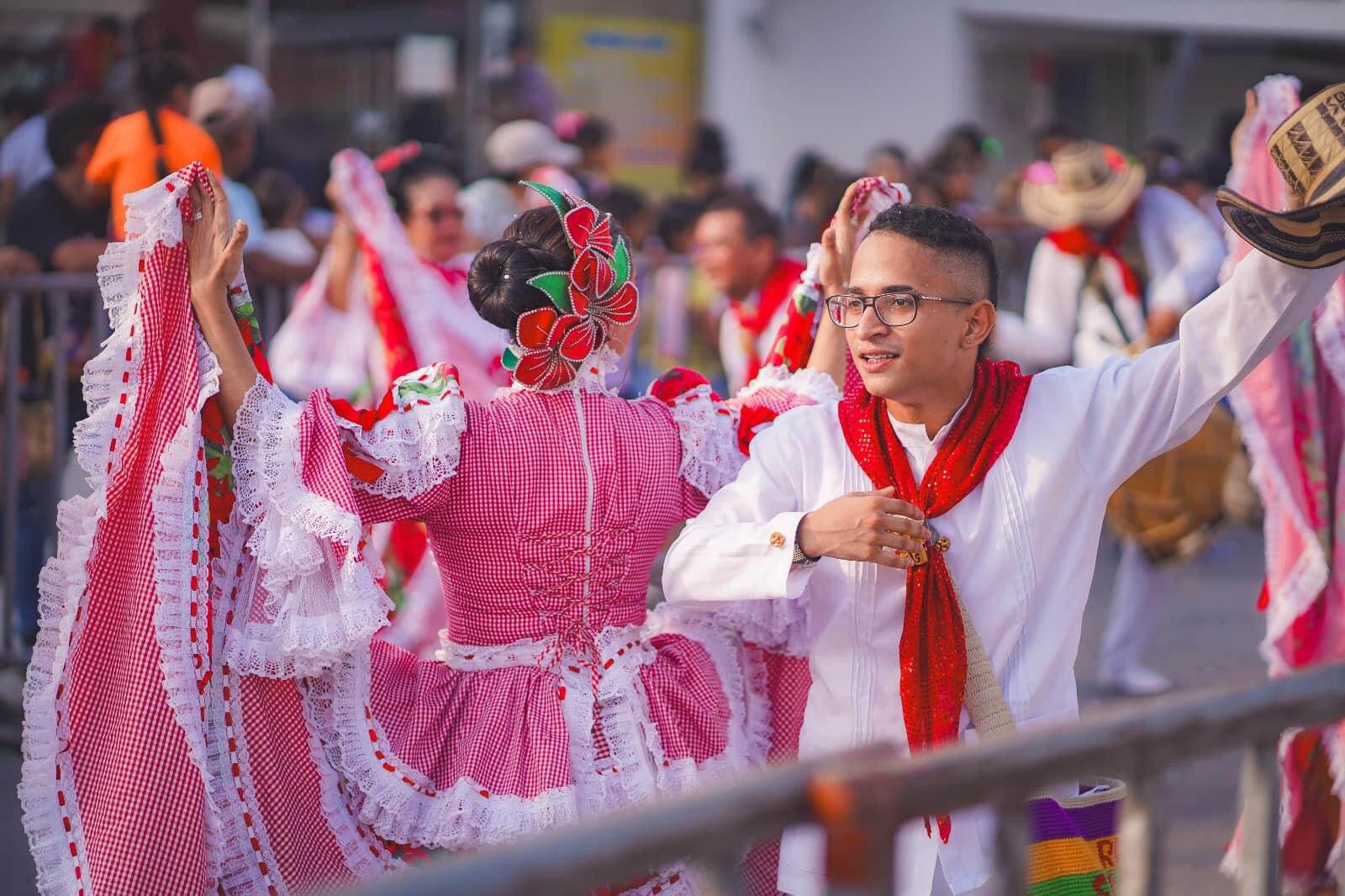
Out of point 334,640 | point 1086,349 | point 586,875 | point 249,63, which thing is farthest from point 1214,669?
point 249,63

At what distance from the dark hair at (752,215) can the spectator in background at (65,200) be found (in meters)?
2.33

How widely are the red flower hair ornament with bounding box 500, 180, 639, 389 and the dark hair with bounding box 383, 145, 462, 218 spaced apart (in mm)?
2955

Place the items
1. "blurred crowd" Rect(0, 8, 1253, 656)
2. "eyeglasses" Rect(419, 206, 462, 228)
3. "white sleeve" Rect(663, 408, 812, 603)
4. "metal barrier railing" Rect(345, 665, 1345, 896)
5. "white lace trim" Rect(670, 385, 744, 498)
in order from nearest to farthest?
1. "metal barrier railing" Rect(345, 665, 1345, 896)
2. "white sleeve" Rect(663, 408, 812, 603)
3. "white lace trim" Rect(670, 385, 744, 498)
4. "eyeglasses" Rect(419, 206, 462, 228)
5. "blurred crowd" Rect(0, 8, 1253, 656)

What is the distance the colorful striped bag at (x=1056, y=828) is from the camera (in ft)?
8.56

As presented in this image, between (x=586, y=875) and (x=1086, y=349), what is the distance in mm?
5381

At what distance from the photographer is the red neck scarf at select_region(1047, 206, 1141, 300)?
654 cm

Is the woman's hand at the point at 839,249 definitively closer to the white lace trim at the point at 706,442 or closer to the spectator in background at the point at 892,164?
the white lace trim at the point at 706,442

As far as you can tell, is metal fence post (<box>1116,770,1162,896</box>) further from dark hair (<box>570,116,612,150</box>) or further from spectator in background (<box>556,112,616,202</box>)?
dark hair (<box>570,116,612,150</box>)

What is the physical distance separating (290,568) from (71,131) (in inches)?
164

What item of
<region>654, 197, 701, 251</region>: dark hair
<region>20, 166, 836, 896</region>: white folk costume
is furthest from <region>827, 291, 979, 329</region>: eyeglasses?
<region>654, 197, 701, 251</region>: dark hair

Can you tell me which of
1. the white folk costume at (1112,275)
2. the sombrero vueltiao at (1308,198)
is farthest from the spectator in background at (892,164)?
the sombrero vueltiao at (1308,198)

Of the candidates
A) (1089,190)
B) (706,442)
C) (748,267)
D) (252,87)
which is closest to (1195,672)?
(1089,190)

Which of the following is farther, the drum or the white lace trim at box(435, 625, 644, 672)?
the drum

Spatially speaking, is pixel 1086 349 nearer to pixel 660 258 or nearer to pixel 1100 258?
pixel 1100 258
